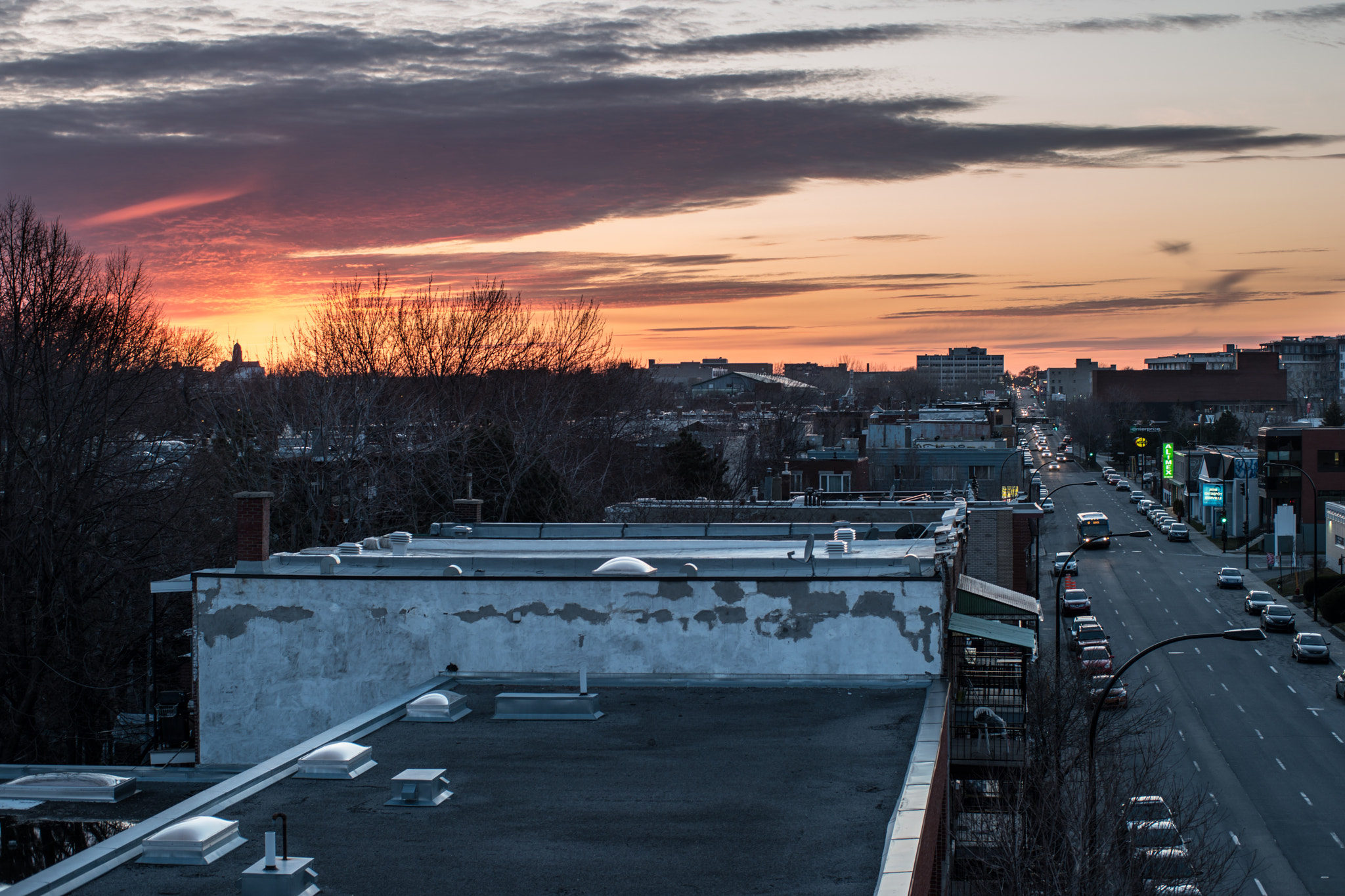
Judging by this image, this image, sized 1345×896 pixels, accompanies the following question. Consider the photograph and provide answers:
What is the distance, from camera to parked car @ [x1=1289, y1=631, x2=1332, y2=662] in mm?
46000

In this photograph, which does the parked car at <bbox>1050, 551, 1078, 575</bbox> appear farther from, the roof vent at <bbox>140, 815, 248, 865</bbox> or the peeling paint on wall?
the roof vent at <bbox>140, 815, 248, 865</bbox>

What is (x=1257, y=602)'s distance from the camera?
5541cm

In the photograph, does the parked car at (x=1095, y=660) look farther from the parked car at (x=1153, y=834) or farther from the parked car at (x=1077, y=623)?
the parked car at (x=1153, y=834)

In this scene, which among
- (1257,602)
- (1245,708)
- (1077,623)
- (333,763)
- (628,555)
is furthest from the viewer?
(1257,602)

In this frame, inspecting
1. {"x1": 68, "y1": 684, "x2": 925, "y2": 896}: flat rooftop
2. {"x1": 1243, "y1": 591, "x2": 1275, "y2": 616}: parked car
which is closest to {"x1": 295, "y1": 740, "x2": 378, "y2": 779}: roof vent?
{"x1": 68, "y1": 684, "x2": 925, "y2": 896}: flat rooftop

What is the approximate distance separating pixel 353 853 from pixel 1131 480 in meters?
141

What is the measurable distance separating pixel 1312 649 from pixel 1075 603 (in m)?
11.3

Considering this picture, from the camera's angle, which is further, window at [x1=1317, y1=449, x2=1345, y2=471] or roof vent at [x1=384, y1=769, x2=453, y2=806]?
window at [x1=1317, y1=449, x2=1345, y2=471]

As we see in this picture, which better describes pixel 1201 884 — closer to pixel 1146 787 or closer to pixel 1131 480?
pixel 1146 787

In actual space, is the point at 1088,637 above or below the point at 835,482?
below

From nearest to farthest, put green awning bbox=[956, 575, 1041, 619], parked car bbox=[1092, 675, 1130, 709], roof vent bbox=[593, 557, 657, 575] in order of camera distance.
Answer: roof vent bbox=[593, 557, 657, 575]
green awning bbox=[956, 575, 1041, 619]
parked car bbox=[1092, 675, 1130, 709]

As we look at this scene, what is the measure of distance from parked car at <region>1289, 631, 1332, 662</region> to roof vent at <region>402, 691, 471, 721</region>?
42.3 metres

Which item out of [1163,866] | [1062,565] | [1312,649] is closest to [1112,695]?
[1163,866]

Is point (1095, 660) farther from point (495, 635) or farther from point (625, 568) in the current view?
point (495, 635)
